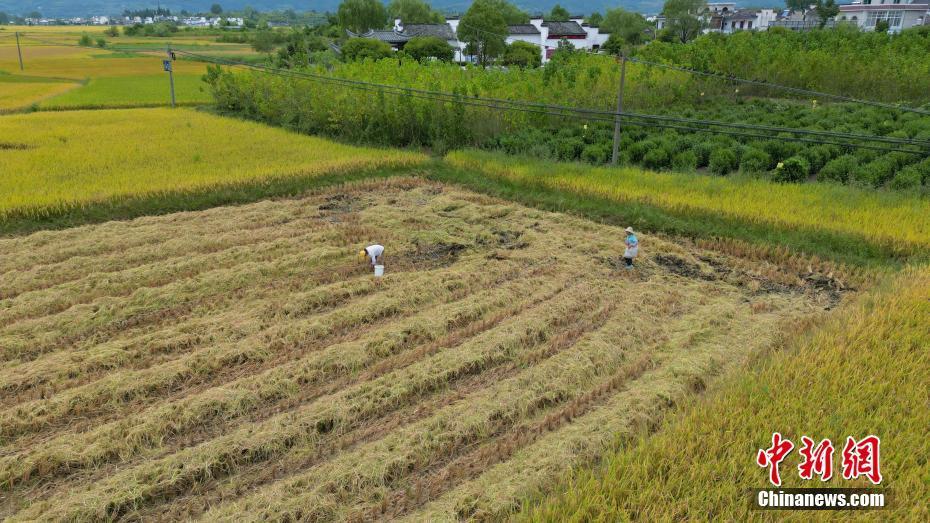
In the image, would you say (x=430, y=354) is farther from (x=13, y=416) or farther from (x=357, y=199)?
(x=357, y=199)

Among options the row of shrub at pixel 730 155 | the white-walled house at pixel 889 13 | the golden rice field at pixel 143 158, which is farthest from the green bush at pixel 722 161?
the white-walled house at pixel 889 13

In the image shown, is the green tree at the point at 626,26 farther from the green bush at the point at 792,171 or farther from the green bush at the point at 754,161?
the green bush at the point at 792,171

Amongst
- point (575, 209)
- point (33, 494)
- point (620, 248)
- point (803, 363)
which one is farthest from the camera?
point (575, 209)

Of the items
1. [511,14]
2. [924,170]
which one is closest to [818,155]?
[924,170]

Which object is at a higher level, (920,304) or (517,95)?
(517,95)

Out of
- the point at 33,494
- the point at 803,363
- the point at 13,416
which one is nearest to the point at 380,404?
the point at 33,494

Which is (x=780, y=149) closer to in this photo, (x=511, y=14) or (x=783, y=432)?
(x=783, y=432)
